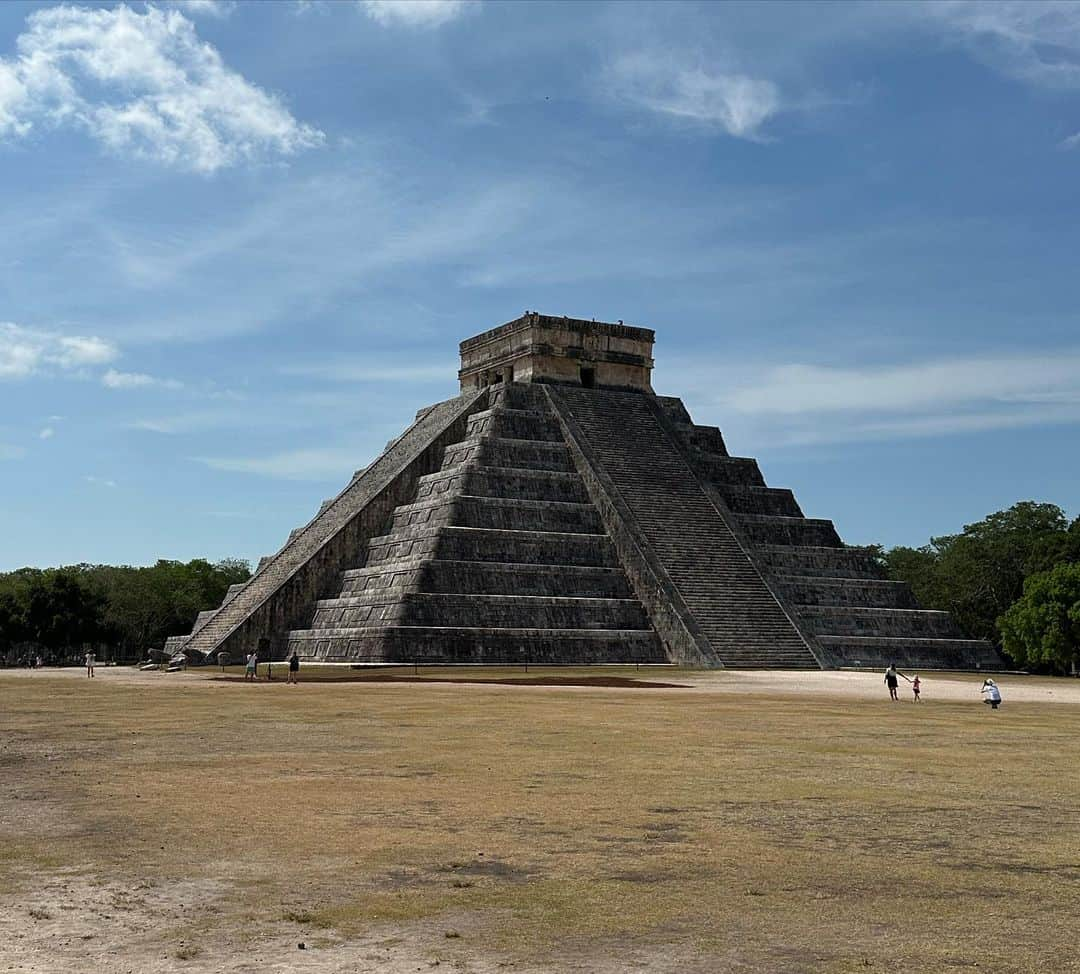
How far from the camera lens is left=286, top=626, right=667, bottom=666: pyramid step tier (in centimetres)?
4594

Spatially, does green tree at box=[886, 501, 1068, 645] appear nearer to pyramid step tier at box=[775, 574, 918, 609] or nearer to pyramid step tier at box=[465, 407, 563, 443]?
pyramid step tier at box=[775, 574, 918, 609]

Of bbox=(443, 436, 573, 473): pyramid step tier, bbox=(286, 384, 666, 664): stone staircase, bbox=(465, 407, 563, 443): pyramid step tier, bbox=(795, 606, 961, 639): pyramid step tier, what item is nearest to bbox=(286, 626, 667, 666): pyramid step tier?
bbox=(286, 384, 666, 664): stone staircase

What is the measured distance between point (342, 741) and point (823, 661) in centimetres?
3188

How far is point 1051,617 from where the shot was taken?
5738cm

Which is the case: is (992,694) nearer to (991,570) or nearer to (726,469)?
(726,469)

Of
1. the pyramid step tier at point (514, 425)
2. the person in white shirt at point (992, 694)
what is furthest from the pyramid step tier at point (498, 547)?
the person in white shirt at point (992, 694)

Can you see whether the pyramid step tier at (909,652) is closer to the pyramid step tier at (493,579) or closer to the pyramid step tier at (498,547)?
the pyramid step tier at (493,579)

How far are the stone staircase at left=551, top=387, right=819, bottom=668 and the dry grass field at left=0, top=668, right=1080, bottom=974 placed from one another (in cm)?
2682

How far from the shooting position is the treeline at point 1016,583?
5759 cm

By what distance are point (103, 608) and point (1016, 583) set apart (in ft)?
186

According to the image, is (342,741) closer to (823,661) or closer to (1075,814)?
(1075,814)

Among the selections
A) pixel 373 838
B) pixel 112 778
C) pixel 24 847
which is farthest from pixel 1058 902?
pixel 112 778

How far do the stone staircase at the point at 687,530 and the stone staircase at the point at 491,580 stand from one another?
201 cm

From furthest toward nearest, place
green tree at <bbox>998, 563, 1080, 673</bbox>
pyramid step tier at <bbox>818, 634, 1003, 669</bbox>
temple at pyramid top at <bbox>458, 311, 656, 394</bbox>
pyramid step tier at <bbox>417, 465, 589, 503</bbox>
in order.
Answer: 1. temple at pyramid top at <bbox>458, 311, 656, 394</bbox>
2. green tree at <bbox>998, 563, 1080, 673</bbox>
3. pyramid step tier at <bbox>417, 465, 589, 503</bbox>
4. pyramid step tier at <bbox>818, 634, 1003, 669</bbox>
